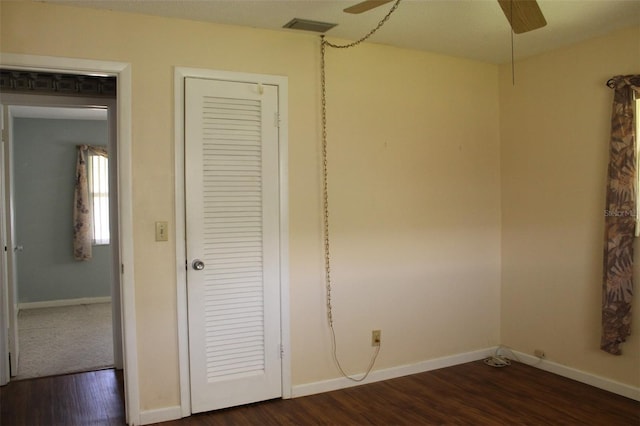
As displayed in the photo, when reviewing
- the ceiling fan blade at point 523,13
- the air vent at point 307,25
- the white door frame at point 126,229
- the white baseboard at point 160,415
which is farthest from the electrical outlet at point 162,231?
the ceiling fan blade at point 523,13

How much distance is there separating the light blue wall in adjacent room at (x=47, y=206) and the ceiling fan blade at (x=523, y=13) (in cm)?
556

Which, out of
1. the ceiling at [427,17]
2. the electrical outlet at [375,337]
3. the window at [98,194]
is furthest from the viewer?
the window at [98,194]

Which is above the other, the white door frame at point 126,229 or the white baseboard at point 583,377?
the white door frame at point 126,229

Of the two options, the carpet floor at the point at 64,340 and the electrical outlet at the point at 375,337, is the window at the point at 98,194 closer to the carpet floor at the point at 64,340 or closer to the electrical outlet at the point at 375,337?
the carpet floor at the point at 64,340

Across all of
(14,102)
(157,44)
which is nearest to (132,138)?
(157,44)

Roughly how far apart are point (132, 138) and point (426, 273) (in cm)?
235

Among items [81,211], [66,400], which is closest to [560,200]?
[66,400]

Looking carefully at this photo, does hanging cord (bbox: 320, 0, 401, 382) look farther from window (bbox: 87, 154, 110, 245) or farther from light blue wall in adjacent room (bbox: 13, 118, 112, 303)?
window (bbox: 87, 154, 110, 245)

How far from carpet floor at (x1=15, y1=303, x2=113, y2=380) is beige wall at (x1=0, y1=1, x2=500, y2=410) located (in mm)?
1569

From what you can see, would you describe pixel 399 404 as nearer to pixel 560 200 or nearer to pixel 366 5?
pixel 560 200

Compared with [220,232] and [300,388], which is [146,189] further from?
[300,388]

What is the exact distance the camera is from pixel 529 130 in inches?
155

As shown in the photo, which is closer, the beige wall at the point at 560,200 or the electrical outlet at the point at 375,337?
the beige wall at the point at 560,200

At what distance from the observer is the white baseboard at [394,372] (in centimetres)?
340
